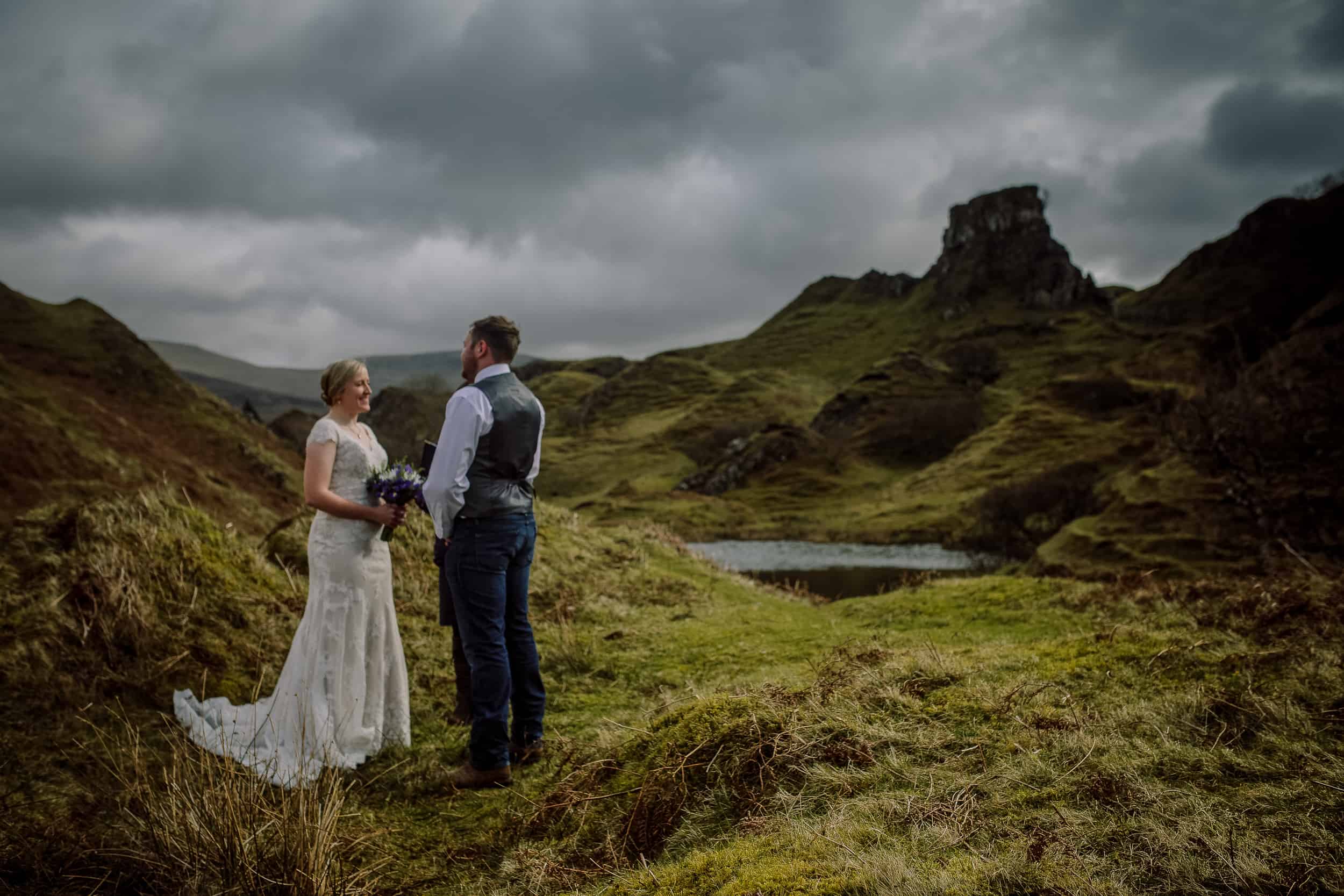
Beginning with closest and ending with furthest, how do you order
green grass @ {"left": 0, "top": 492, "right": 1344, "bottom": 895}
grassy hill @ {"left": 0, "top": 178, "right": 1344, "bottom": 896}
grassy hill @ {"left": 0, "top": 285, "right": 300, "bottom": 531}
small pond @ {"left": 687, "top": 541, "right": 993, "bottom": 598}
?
green grass @ {"left": 0, "top": 492, "right": 1344, "bottom": 895} < grassy hill @ {"left": 0, "top": 178, "right": 1344, "bottom": 896} < grassy hill @ {"left": 0, "top": 285, "right": 300, "bottom": 531} < small pond @ {"left": 687, "top": 541, "right": 993, "bottom": 598}

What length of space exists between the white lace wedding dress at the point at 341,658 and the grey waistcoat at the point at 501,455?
4.17ft

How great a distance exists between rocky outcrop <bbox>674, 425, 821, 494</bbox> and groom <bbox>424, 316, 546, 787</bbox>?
82971mm

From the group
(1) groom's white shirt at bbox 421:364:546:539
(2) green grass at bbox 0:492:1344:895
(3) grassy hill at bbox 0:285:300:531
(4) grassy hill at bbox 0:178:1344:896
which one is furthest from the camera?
(3) grassy hill at bbox 0:285:300:531

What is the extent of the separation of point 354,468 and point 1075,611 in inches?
306

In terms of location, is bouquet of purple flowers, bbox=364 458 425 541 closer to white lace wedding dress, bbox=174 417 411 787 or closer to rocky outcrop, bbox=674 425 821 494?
white lace wedding dress, bbox=174 417 411 787

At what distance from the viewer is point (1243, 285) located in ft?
492

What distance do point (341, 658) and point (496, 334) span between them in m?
2.75

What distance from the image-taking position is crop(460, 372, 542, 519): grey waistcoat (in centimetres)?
534

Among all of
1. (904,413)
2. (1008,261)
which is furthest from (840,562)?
(1008,261)

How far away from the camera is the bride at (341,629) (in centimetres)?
584

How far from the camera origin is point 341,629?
19.6ft

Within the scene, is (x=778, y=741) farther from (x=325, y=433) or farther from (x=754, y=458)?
(x=754, y=458)

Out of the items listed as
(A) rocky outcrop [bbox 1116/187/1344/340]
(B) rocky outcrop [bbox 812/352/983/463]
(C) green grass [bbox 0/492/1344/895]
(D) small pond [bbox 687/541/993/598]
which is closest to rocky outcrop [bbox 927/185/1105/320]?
(A) rocky outcrop [bbox 1116/187/1344/340]

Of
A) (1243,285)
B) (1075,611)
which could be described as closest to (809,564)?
(1075,611)
